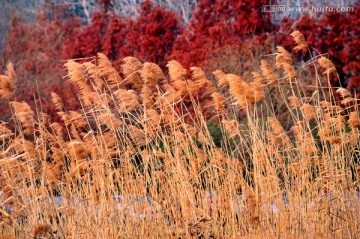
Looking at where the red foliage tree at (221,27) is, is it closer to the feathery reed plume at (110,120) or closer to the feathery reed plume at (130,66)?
the feathery reed plume at (130,66)

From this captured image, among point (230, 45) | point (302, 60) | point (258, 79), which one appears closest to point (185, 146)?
point (258, 79)

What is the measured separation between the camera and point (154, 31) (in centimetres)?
1445

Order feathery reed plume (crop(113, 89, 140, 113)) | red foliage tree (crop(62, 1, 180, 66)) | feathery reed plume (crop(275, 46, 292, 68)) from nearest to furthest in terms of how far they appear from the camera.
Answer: feathery reed plume (crop(113, 89, 140, 113)) → feathery reed plume (crop(275, 46, 292, 68)) → red foliage tree (crop(62, 1, 180, 66))

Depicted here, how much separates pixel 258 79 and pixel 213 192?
914 millimetres

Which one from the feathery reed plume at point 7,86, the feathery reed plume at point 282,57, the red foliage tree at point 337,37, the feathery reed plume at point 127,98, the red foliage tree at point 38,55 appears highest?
the feathery reed plume at point 7,86

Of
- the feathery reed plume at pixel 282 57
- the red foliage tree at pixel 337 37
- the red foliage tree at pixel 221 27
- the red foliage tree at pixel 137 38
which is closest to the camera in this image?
the feathery reed plume at pixel 282 57

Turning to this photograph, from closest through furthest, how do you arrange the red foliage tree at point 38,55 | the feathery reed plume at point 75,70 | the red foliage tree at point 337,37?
the feathery reed plume at point 75,70
the red foliage tree at point 337,37
the red foliage tree at point 38,55

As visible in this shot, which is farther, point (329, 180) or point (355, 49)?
point (355, 49)

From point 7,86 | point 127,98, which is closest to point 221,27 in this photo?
point 127,98

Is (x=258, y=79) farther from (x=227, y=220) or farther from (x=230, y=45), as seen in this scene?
(x=230, y=45)

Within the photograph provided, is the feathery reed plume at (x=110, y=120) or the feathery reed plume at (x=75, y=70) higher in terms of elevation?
the feathery reed plume at (x=75, y=70)

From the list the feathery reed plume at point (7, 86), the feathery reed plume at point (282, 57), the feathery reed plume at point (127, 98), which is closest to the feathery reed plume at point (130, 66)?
the feathery reed plume at point (127, 98)

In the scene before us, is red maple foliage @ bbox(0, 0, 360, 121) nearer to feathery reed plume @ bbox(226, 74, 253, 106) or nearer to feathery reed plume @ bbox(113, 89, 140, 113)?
feathery reed plume @ bbox(226, 74, 253, 106)

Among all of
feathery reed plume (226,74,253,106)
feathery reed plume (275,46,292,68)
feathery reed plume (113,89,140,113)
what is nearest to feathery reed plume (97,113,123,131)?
feathery reed plume (113,89,140,113)
